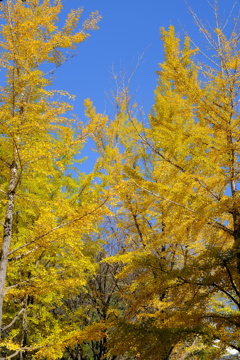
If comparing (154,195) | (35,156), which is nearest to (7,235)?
(35,156)

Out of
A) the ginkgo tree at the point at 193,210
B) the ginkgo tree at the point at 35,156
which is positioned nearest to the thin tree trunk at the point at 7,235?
the ginkgo tree at the point at 35,156

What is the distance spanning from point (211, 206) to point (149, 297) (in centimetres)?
178

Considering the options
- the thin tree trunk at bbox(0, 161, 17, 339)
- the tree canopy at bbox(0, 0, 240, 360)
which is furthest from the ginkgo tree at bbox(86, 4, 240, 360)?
the thin tree trunk at bbox(0, 161, 17, 339)

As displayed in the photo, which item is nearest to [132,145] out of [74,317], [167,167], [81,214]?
[167,167]

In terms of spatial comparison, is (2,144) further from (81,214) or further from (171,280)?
(171,280)

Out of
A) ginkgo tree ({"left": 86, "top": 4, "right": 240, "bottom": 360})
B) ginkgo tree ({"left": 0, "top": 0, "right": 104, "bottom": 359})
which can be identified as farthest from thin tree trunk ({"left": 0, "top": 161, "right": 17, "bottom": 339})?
ginkgo tree ({"left": 86, "top": 4, "right": 240, "bottom": 360})

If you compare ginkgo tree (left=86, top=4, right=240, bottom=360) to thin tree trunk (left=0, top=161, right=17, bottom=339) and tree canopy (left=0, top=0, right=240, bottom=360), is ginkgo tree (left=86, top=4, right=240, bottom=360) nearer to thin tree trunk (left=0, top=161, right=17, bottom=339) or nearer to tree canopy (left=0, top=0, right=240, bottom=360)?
tree canopy (left=0, top=0, right=240, bottom=360)

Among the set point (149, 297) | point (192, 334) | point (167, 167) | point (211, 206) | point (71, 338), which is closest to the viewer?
point (192, 334)

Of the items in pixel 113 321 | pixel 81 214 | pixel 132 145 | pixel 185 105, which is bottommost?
pixel 113 321

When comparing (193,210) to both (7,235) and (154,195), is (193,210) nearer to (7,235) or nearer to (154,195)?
(154,195)

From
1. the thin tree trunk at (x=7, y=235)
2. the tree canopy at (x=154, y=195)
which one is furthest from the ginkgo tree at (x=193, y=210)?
the thin tree trunk at (x=7, y=235)

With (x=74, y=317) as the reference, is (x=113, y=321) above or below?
below

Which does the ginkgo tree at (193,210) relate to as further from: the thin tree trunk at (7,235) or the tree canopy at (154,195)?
the thin tree trunk at (7,235)

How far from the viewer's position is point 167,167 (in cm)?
606
